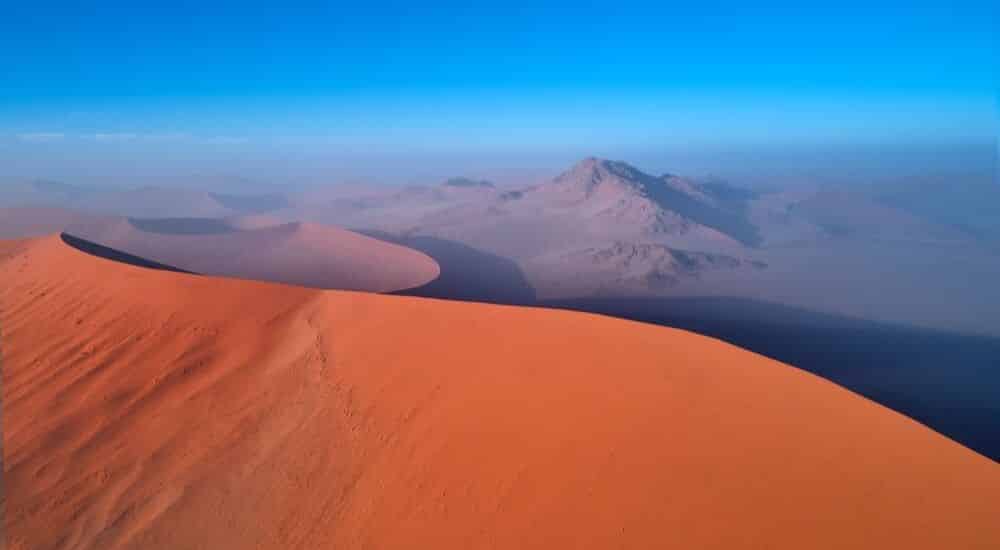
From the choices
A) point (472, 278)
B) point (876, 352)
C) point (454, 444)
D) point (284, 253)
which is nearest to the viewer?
point (454, 444)

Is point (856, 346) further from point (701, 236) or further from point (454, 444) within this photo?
point (701, 236)

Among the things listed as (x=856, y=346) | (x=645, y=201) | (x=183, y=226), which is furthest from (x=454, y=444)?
(x=183, y=226)

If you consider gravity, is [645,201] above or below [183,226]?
above

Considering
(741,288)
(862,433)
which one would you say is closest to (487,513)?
(862,433)

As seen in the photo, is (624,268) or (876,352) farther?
(624,268)

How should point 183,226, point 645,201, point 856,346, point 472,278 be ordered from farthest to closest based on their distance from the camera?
point 645,201, point 183,226, point 472,278, point 856,346

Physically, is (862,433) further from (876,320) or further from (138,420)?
(876,320)

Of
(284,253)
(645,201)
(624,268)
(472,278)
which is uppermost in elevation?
(645,201)
